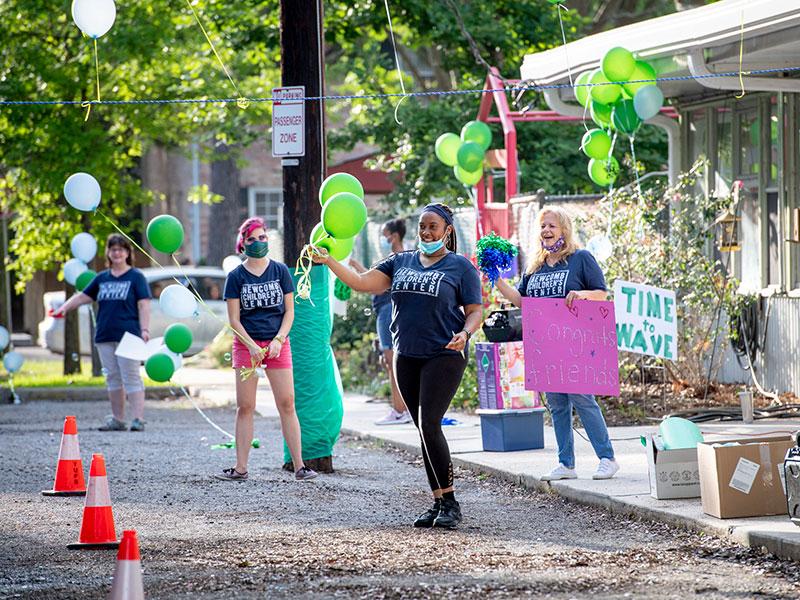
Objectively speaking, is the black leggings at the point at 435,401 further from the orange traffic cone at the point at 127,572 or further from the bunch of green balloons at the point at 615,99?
the bunch of green balloons at the point at 615,99

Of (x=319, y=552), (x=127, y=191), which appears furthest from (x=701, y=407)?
(x=127, y=191)

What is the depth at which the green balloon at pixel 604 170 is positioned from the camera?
41.9 ft

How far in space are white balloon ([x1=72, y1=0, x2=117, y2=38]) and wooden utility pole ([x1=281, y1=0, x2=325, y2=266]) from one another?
4.47 feet

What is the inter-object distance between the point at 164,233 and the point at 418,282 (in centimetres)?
320

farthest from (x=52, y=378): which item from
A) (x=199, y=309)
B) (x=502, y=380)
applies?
(x=502, y=380)

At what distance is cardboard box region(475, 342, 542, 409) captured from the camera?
11.3m

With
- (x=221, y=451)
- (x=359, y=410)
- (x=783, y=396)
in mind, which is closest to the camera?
(x=221, y=451)

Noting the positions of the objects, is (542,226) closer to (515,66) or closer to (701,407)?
(701,407)

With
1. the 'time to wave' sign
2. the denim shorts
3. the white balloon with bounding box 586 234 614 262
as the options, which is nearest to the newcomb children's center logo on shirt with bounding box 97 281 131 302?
the denim shorts

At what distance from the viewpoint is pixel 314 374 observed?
10844mm

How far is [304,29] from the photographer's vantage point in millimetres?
10945

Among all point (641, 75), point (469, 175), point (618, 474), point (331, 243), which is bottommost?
point (618, 474)

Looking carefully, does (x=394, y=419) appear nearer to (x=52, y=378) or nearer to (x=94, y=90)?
(x=52, y=378)

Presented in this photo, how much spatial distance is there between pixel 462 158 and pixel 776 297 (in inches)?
136
